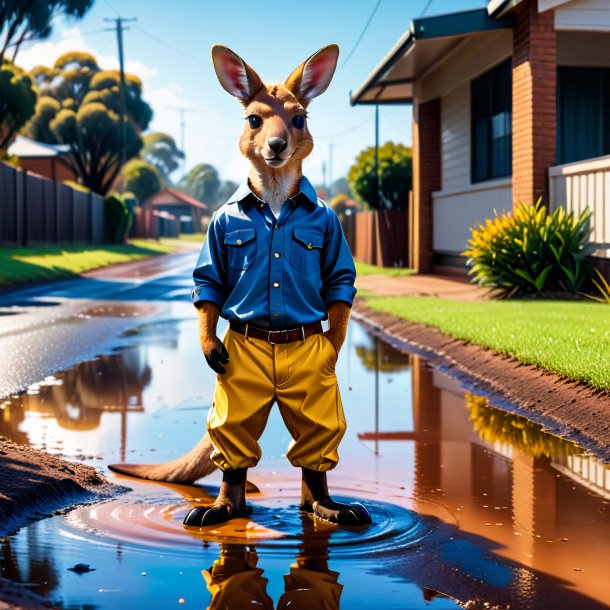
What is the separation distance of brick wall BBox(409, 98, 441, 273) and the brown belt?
19822 mm

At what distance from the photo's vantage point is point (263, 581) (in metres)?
3.76

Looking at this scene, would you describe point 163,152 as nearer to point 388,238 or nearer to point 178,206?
point 178,206

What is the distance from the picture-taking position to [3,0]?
43375 mm

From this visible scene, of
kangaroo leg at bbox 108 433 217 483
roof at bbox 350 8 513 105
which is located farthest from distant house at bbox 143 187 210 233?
kangaroo leg at bbox 108 433 217 483

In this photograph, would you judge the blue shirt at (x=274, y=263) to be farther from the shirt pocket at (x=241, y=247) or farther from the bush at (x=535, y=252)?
the bush at (x=535, y=252)

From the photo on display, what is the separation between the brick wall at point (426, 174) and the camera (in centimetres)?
2445

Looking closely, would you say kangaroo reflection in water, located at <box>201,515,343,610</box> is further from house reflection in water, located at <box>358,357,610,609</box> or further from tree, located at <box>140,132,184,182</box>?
tree, located at <box>140,132,184,182</box>

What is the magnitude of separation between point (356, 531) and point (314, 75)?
6.76 ft

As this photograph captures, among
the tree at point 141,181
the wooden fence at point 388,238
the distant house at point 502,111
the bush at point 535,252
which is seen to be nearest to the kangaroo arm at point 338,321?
the distant house at point 502,111

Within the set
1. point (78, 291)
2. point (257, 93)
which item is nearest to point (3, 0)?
point (78, 291)

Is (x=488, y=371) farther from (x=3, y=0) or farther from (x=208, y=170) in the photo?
(x=208, y=170)

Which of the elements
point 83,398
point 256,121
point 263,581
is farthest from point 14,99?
point 263,581

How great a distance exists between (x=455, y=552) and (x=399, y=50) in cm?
1712

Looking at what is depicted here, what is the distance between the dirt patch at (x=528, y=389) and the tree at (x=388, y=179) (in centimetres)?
2333
